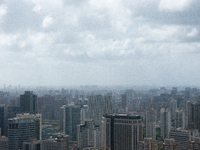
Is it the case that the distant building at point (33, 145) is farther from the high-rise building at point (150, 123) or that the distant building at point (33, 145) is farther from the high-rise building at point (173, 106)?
the high-rise building at point (173, 106)

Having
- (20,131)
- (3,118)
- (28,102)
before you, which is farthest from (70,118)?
(20,131)

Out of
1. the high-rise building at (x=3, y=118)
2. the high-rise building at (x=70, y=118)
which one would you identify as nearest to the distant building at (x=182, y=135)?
the high-rise building at (x=70, y=118)

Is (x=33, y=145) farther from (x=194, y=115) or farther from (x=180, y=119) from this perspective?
(x=194, y=115)

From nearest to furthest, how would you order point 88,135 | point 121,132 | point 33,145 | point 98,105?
point 33,145, point 121,132, point 88,135, point 98,105

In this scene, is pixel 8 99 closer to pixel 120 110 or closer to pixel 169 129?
pixel 120 110

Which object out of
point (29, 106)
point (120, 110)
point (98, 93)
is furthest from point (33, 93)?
point (120, 110)

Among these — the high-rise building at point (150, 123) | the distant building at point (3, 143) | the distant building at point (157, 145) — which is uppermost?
the high-rise building at point (150, 123)

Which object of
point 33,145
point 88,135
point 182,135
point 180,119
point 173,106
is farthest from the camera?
point 173,106
